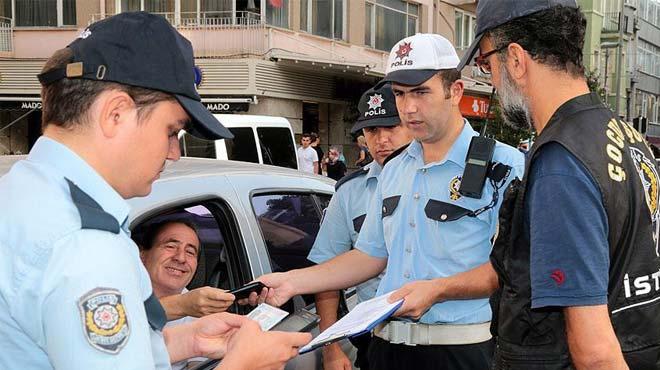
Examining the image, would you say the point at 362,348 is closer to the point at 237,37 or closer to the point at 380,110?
the point at 380,110

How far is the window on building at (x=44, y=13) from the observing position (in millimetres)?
17438

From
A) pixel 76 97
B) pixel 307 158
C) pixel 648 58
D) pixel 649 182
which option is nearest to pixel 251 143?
pixel 307 158

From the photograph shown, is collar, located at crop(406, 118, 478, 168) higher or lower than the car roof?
higher

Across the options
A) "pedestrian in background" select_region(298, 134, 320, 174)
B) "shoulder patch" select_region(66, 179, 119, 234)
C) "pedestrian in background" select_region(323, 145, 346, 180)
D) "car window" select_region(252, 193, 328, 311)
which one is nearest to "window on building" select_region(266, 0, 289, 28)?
"pedestrian in background" select_region(323, 145, 346, 180)

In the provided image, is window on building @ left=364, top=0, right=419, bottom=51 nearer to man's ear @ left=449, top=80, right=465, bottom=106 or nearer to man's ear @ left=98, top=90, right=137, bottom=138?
man's ear @ left=449, top=80, right=465, bottom=106

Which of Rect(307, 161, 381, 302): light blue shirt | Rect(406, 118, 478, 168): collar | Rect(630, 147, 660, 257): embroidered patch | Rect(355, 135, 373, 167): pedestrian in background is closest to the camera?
Rect(630, 147, 660, 257): embroidered patch

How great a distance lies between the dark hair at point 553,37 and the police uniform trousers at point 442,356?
1.16 meters

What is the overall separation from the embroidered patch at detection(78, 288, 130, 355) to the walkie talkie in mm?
1647

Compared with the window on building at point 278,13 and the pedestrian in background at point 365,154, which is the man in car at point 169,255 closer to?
the pedestrian in background at point 365,154

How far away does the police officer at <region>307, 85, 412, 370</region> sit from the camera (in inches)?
123

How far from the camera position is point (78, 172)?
1.24 m

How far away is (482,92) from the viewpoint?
24422 mm

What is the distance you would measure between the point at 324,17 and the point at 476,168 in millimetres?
16861

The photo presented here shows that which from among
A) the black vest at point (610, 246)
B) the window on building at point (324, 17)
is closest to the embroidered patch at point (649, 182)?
the black vest at point (610, 246)
